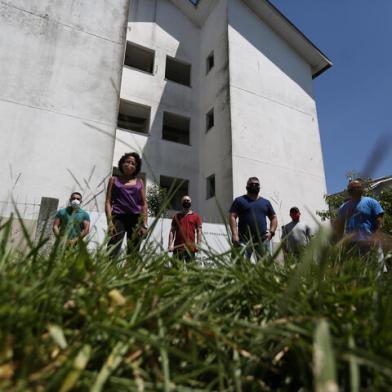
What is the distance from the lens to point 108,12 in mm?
11664

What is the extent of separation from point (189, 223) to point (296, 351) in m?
4.35

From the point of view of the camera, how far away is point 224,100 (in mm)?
12875

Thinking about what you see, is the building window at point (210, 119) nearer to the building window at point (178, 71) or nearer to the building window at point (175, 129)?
the building window at point (175, 129)

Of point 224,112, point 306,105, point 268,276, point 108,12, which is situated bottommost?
point 268,276

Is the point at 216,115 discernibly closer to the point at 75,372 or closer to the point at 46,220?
the point at 46,220

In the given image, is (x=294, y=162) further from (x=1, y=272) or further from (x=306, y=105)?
(x=1, y=272)

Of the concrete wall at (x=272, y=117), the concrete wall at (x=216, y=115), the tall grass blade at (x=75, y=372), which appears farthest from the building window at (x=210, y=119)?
the tall grass blade at (x=75, y=372)

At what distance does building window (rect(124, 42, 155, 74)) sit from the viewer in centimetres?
1437

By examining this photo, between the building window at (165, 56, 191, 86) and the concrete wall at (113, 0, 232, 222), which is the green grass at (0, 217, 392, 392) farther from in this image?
the building window at (165, 56, 191, 86)

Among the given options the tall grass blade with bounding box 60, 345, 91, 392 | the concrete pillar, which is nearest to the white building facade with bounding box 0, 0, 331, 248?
the concrete pillar

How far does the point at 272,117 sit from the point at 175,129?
5.03m

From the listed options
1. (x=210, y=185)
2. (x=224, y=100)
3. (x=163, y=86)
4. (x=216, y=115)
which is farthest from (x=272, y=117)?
(x=163, y=86)

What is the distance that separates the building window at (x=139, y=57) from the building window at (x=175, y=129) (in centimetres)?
248

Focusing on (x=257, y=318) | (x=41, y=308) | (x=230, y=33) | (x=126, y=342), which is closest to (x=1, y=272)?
(x=41, y=308)
